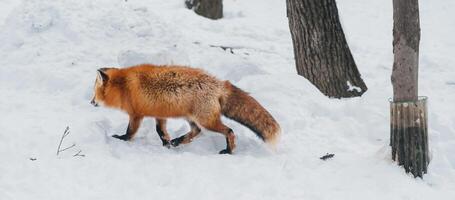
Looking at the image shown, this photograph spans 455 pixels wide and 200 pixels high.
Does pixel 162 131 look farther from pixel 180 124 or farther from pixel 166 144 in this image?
pixel 180 124

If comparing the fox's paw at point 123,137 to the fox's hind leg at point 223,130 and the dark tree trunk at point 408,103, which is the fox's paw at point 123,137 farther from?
the dark tree trunk at point 408,103

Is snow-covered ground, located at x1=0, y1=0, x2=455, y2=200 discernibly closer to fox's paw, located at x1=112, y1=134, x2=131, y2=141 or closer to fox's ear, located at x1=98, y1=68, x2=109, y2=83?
fox's paw, located at x1=112, y1=134, x2=131, y2=141

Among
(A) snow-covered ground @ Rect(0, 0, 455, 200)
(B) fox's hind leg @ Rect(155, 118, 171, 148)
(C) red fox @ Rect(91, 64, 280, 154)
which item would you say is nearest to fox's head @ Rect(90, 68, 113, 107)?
(C) red fox @ Rect(91, 64, 280, 154)

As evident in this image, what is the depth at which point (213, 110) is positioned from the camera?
5934 mm

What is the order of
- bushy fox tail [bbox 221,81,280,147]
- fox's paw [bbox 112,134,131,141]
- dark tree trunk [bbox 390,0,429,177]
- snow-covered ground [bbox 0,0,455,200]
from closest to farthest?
snow-covered ground [bbox 0,0,455,200] → dark tree trunk [bbox 390,0,429,177] → bushy fox tail [bbox 221,81,280,147] → fox's paw [bbox 112,134,131,141]

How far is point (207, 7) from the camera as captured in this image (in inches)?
500

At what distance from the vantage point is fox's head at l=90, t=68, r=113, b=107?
614cm

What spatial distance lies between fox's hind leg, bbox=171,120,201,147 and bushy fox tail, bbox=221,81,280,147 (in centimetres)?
36

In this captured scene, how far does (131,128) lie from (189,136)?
608 millimetres

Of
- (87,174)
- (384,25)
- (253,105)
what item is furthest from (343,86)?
(384,25)

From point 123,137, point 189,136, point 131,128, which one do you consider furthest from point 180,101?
point 123,137

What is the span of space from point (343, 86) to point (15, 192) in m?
4.60

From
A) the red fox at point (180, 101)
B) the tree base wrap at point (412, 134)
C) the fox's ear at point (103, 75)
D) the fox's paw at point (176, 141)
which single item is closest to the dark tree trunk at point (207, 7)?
the red fox at point (180, 101)

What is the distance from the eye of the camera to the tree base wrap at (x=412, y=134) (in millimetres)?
5438
